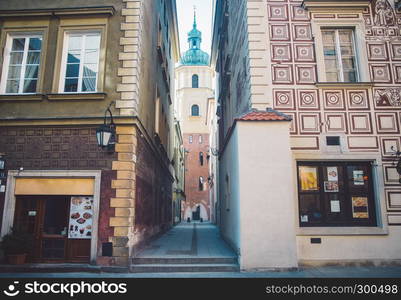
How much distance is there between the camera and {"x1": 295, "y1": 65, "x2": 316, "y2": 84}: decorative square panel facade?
32.0 feet

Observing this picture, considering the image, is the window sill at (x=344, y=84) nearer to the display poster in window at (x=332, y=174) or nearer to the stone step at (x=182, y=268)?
the display poster in window at (x=332, y=174)

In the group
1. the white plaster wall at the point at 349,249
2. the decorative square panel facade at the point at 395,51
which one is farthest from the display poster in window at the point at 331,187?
the decorative square panel facade at the point at 395,51

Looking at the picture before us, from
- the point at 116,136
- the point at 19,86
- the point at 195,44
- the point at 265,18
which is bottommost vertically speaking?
the point at 116,136

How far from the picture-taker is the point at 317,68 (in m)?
9.84

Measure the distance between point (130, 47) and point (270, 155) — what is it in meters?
→ 5.67

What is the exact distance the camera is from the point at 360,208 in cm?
912

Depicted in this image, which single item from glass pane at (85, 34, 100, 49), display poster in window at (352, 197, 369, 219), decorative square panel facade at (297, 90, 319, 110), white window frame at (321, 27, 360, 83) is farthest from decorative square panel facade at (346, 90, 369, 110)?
glass pane at (85, 34, 100, 49)

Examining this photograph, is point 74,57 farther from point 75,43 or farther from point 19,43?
point 19,43

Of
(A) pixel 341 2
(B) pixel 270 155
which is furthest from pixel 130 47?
(A) pixel 341 2

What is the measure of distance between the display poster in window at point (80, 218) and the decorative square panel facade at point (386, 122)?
9483 millimetres

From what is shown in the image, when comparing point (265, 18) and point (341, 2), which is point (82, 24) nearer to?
point (265, 18)

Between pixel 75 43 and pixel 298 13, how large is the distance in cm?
777

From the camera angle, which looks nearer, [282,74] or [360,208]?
[360,208]

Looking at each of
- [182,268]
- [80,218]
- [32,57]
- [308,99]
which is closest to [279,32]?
[308,99]
